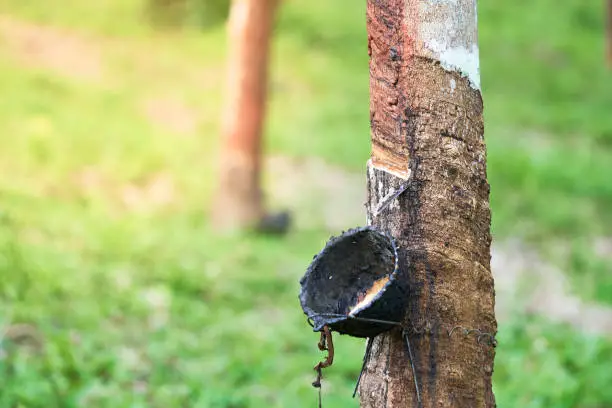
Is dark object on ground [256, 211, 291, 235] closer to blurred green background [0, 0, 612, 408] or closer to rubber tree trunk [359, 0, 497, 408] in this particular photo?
blurred green background [0, 0, 612, 408]

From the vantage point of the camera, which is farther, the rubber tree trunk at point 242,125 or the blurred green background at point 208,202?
the rubber tree trunk at point 242,125

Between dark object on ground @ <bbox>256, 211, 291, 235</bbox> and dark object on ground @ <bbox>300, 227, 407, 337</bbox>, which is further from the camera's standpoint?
dark object on ground @ <bbox>256, 211, 291, 235</bbox>

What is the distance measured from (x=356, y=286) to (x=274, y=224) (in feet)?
21.6

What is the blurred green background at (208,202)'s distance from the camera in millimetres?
4414

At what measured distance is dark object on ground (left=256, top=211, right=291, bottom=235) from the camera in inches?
342

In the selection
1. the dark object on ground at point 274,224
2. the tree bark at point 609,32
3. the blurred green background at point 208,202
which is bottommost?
the dark object on ground at point 274,224

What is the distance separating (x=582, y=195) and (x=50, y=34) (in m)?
9.82

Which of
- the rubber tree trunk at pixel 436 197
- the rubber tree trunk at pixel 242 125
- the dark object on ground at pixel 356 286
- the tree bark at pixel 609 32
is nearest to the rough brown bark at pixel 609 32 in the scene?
the tree bark at pixel 609 32

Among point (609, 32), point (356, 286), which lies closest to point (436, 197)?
point (356, 286)

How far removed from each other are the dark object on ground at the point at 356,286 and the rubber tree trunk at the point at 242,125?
21.6 feet

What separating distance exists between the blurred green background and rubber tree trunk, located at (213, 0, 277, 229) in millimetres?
403

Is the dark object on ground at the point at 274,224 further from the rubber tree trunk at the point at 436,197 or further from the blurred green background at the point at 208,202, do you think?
the rubber tree trunk at the point at 436,197

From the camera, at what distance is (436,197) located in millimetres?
2055

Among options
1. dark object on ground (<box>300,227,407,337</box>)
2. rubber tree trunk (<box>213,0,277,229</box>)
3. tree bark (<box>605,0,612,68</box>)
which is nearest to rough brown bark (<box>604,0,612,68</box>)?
tree bark (<box>605,0,612,68</box>)
